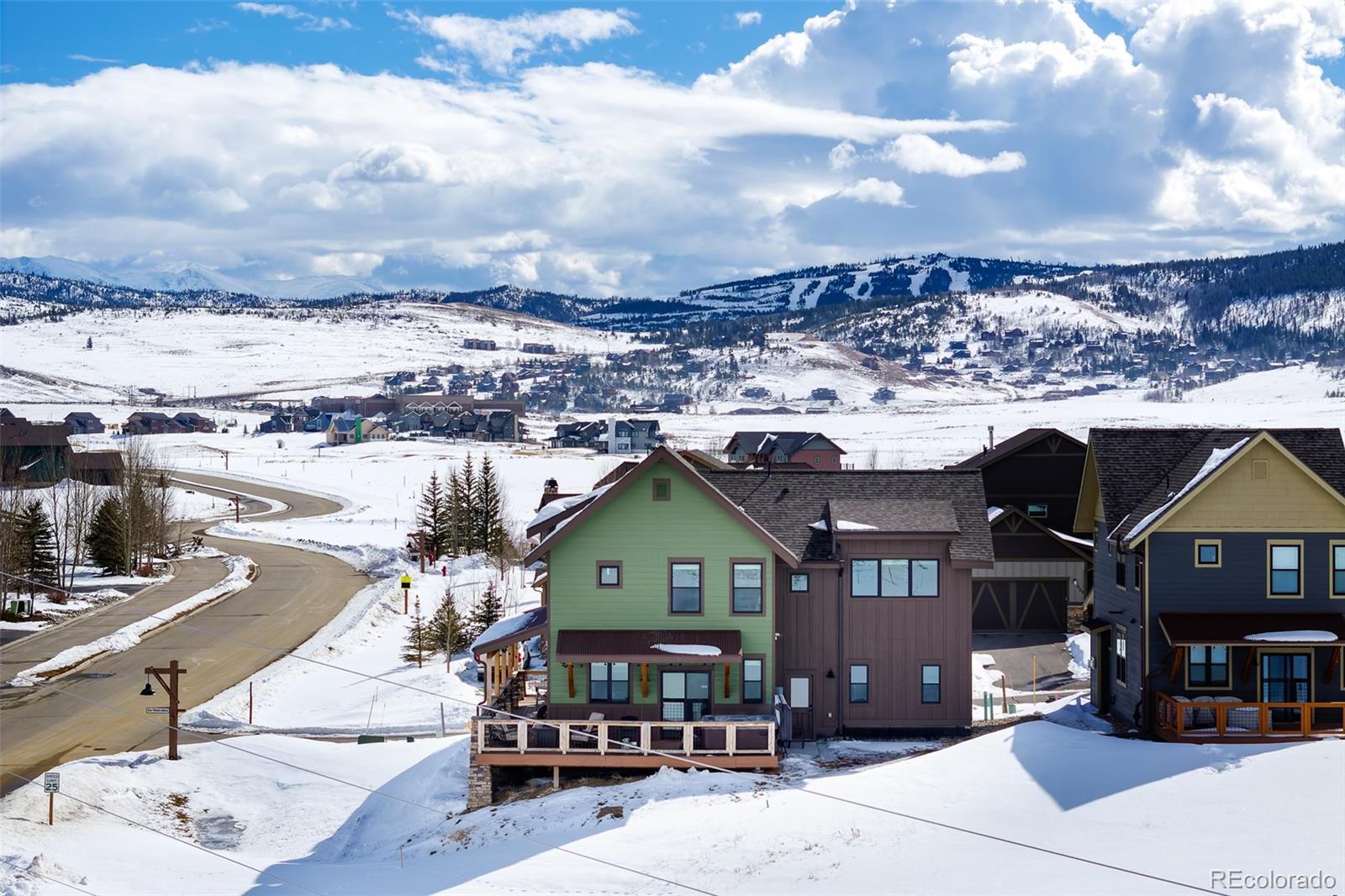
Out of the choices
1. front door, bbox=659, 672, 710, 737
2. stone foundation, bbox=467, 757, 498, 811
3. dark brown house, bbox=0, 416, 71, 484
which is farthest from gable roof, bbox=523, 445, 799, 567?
dark brown house, bbox=0, 416, 71, 484

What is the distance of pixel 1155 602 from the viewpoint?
102ft

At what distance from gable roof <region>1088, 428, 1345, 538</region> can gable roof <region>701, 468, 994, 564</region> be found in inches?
137

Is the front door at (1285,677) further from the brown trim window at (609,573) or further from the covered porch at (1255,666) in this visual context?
the brown trim window at (609,573)

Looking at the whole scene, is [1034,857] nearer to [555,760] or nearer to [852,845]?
[852,845]

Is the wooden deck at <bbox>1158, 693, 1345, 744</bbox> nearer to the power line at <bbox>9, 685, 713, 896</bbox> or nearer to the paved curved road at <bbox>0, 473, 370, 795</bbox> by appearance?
the power line at <bbox>9, 685, 713, 896</bbox>

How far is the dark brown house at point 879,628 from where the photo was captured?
3331 cm

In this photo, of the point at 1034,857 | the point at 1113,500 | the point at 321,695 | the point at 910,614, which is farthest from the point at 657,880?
the point at 321,695

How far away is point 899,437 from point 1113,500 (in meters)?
151

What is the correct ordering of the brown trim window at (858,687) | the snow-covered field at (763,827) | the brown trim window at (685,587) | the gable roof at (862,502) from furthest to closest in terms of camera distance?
the gable roof at (862,502), the brown trim window at (858,687), the brown trim window at (685,587), the snow-covered field at (763,827)

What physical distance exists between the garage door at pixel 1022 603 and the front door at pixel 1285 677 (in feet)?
63.2

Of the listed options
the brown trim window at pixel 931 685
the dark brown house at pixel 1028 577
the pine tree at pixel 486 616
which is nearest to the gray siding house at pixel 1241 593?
the brown trim window at pixel 931 685

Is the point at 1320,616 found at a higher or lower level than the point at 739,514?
lower

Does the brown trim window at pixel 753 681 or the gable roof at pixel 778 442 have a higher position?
the gable roof at pixel 778 442

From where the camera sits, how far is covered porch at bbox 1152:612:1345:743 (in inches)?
1177
